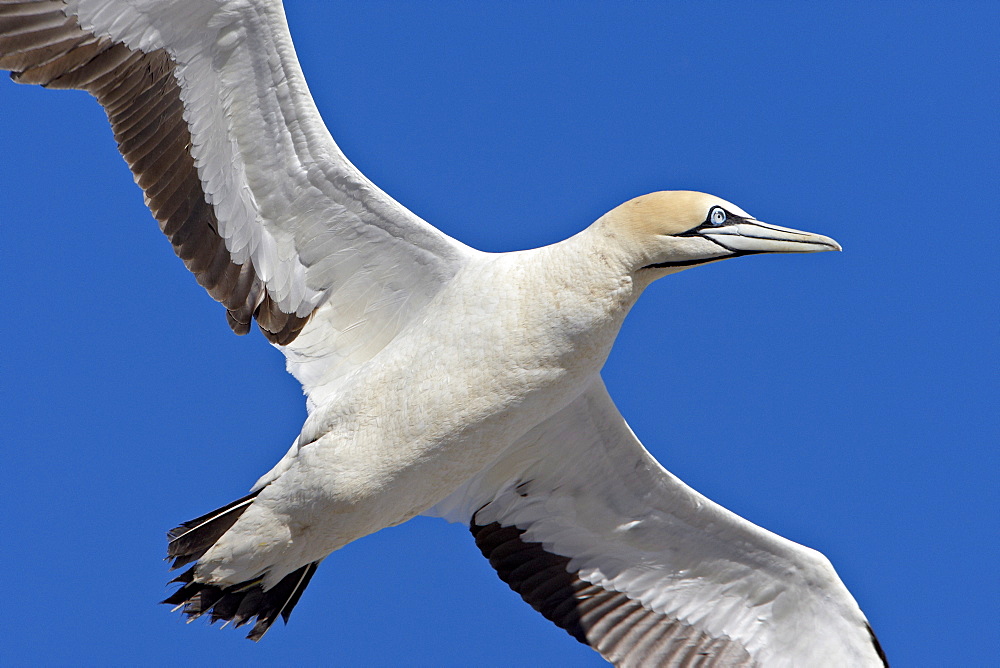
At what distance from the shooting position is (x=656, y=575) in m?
13.0

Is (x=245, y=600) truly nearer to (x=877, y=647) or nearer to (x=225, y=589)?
(x=225, y=589)

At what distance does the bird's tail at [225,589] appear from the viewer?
36.4ft

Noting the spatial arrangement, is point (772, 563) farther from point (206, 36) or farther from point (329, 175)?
point (206, 36)

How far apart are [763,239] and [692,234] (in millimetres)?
488

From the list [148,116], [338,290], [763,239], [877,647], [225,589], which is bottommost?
[877,647]

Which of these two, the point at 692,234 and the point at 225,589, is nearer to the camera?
the point at 692,234

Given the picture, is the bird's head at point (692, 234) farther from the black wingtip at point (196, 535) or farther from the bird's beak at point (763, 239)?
the black wingtip at point (196, 535)

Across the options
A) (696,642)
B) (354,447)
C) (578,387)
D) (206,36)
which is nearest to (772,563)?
(696,642)

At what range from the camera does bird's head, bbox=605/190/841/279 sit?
402 inches

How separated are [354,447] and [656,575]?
11.7ft

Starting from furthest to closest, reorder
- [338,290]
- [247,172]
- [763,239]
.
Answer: [338,290] < [247,172] < [763,239]

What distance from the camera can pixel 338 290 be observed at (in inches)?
456

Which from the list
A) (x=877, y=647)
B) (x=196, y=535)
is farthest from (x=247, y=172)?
(x=877, y=647)

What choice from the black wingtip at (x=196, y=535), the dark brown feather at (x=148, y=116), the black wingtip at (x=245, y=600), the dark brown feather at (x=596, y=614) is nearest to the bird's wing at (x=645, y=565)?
the dark brown feather at (x=596, y=614)
